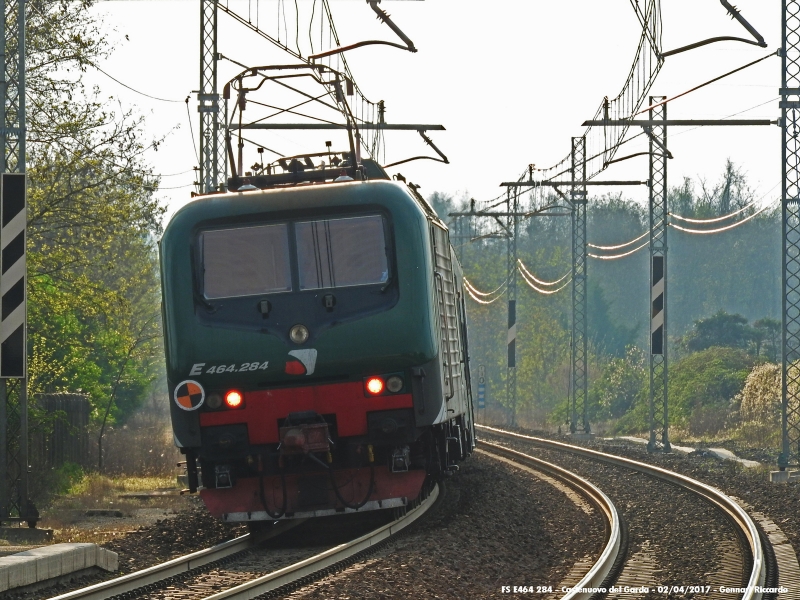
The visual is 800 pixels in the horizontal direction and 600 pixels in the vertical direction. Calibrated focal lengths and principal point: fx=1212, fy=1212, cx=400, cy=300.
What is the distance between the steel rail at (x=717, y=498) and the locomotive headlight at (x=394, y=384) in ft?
Result: 11.0

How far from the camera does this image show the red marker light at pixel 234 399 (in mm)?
10820

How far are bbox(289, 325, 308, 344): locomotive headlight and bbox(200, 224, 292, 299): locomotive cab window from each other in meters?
0.40

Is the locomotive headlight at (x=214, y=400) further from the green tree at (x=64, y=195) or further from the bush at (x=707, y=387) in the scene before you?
the bush at (x=707, y=387)

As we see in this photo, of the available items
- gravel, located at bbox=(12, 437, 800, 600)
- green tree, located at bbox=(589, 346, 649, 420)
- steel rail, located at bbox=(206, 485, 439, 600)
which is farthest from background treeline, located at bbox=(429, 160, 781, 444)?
steel rail, located at bbox=(206, 485, 439, 600)

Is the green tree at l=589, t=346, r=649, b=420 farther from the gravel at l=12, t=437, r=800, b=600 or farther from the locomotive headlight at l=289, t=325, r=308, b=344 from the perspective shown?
the locomotive headlight at l=289, t=325, r=308, b=344

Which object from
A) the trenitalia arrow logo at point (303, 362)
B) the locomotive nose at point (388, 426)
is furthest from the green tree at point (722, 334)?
the trenitalia arrow logo at point (303, 362)

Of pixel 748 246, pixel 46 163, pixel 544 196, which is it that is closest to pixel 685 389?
→ pixel 544 196

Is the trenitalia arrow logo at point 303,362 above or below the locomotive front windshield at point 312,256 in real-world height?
below

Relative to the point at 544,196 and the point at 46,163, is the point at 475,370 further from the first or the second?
the point at 46,163

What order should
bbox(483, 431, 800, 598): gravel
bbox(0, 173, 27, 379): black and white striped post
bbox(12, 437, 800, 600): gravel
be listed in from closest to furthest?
bbox(12, 437, 800, 600): gravel < bbox(483, 431, 800, 598): gravel < bbox(0, 173, 27, 379): black and white striped post

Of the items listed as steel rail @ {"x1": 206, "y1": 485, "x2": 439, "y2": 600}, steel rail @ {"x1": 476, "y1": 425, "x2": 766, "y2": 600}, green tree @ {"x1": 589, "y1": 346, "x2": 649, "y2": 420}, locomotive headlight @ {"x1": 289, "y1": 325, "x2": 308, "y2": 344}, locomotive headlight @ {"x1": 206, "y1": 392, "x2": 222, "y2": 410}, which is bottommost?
green tree @ {"x1": 589, "y1": 346, "x2": 649, "y2": 420}

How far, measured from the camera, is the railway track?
8359 mm

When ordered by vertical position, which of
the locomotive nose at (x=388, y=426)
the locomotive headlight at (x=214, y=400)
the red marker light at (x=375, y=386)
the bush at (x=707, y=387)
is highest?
the red marker light at (x=375, y=386)

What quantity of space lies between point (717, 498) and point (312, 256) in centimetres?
735
